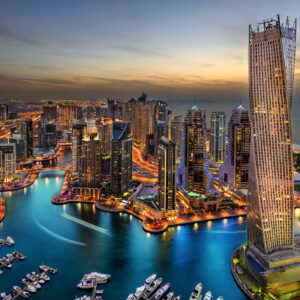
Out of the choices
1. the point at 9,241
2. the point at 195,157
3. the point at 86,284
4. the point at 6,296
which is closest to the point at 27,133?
the point at 195,157

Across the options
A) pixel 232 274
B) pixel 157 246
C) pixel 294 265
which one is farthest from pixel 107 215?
pixel 294 265

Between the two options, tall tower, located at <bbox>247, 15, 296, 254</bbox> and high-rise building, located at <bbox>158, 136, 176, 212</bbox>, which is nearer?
tall tower, located at <bbox>247, 15, 296, 254</bbox>

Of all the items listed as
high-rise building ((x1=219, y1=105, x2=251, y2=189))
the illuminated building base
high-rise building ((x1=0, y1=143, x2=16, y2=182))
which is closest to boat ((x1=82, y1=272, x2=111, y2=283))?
the illuminated building base

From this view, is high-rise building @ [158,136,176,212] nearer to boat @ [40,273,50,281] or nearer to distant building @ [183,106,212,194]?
distant building @ [183,106,212,194]

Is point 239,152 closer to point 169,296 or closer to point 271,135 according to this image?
point 271,135

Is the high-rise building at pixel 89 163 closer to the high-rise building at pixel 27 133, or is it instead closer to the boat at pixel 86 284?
the boat at pixel 86 284

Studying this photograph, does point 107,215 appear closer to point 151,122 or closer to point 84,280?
point 84,280

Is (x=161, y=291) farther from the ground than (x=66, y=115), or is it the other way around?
(x=66, y=115)
